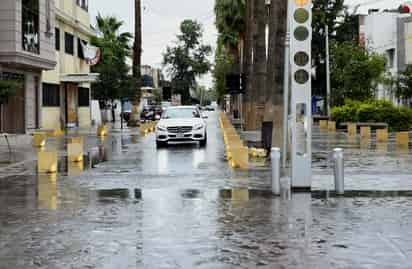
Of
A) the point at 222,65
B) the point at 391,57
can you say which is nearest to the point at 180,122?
the point at 391,57

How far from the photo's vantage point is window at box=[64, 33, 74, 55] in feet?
A: 171

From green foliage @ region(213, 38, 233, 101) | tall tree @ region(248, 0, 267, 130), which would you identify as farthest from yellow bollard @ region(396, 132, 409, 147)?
green foliage @ region(213, 38, 233, 101)

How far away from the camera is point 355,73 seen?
169 ft

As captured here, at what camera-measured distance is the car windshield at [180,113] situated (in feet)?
105

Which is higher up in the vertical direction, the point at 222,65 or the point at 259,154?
the point at 222,65

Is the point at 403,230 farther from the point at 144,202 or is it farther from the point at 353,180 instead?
the point at 353,180

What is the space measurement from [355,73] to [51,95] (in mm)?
20127

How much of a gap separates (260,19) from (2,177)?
1946cm

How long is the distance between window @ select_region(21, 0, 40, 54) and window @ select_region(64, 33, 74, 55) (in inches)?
503

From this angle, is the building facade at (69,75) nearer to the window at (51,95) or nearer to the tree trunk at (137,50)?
the window at (51,95)

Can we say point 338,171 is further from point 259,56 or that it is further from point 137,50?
point 137,50

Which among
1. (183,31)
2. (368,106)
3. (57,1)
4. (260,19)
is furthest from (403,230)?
(183,31)

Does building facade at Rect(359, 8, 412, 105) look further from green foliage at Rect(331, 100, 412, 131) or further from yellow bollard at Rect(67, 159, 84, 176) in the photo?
yellow bollard at Rect(67, 159, 84, 176)

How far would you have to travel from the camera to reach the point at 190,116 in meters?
31.9
